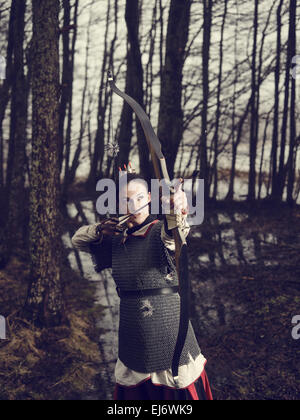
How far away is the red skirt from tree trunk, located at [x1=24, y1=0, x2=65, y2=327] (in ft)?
11.1

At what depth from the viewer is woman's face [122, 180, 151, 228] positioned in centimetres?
352

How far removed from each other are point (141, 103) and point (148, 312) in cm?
546

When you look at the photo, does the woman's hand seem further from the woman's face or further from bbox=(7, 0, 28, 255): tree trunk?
bbox=(7, 0, 28, 255): tree trunk

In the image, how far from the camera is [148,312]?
11.3ft

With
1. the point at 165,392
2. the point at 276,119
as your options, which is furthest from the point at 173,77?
the point at 276,119

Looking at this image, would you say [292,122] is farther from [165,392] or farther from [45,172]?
[165,392]

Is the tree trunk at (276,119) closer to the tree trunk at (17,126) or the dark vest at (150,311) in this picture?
the tree trunk at (17,126)

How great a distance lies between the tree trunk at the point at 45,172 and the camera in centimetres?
645

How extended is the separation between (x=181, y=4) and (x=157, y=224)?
18.1ft

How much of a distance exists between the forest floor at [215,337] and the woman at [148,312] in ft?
7.76

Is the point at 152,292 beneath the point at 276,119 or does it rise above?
beneath

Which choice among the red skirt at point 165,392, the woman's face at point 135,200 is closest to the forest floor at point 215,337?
the red skirt at point 165,392
